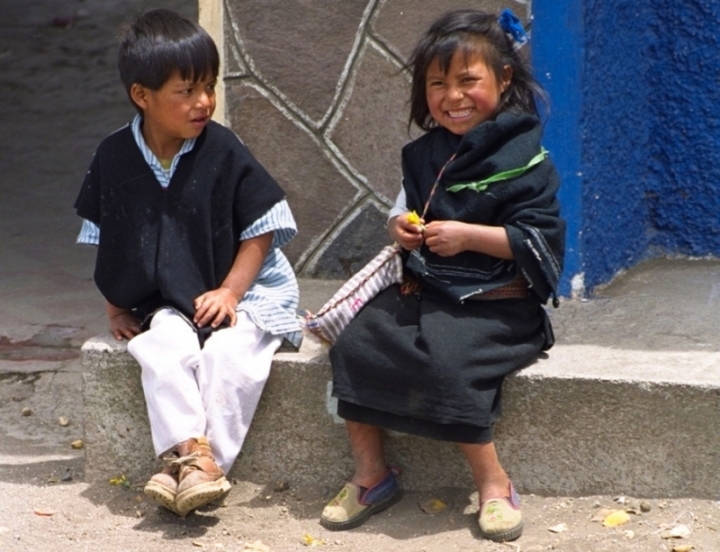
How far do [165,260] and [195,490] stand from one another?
0.65 meters

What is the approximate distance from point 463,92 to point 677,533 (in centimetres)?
119

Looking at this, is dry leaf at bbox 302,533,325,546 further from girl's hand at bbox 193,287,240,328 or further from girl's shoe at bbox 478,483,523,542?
girl's hand at bbox 193,287,240,328

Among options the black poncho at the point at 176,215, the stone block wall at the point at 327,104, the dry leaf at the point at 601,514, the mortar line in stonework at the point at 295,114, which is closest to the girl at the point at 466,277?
the dry leaf at the point at 601,514

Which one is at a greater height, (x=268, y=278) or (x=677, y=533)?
(x=268, y=278)

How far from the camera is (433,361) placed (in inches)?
112

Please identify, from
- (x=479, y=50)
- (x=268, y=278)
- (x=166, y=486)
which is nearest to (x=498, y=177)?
(x=479, y=50)

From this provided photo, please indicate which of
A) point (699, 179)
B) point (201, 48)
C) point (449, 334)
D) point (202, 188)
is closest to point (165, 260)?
point (202, 188)

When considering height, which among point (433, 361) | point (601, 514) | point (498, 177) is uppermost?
point (498, 177)

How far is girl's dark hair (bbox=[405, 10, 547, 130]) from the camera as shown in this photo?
294 cm

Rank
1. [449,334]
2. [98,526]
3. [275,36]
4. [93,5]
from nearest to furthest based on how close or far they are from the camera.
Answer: [449,334], [98,526], [275,36], [93,5]

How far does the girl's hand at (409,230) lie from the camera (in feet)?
9.67

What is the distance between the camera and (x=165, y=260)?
318 cm

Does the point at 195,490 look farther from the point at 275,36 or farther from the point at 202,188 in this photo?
the point at 275,36

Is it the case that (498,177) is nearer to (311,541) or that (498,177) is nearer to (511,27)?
(511,27)
